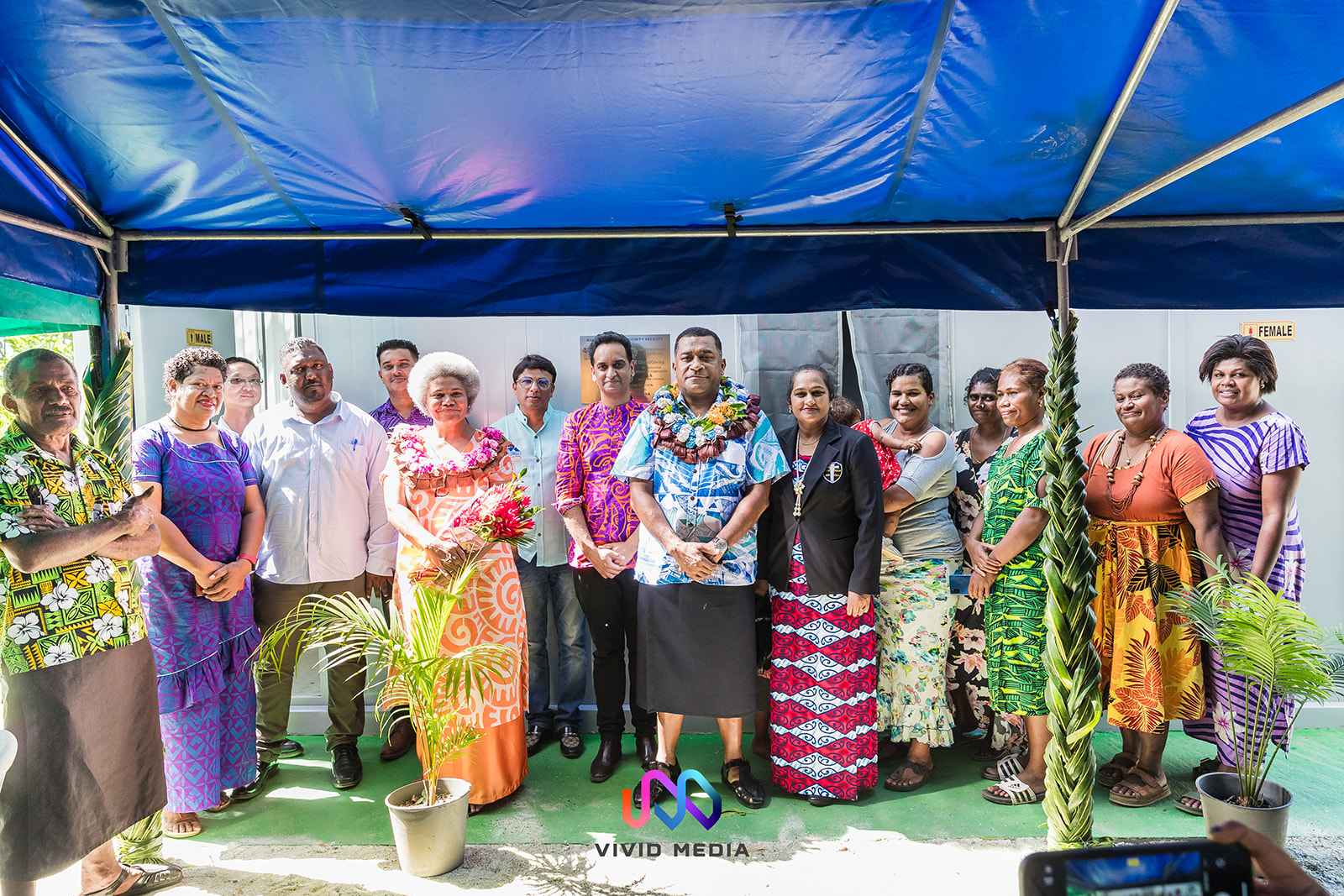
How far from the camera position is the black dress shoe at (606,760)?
168 inches

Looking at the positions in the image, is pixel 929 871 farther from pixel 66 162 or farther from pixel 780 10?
pixel 66 162

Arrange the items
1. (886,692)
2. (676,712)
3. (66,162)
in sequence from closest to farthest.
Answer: (66,162) < (676,712) < (886,692)

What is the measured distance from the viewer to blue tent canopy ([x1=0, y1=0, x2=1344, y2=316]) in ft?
8.21

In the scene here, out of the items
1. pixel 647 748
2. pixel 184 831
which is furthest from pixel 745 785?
pixel 184 831

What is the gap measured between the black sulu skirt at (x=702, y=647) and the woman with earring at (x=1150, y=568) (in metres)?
1.72

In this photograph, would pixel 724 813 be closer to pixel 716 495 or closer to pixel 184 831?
pixel 716 495

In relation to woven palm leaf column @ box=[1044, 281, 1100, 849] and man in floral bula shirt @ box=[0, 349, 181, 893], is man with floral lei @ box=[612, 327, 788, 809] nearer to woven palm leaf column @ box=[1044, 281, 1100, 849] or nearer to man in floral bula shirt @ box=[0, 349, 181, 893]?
woven palm leaf column @ box=[1044, 281, 1100, 849]

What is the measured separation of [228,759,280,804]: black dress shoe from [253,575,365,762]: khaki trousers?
49 millimetres


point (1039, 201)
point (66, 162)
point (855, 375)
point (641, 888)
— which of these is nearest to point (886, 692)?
point (641, 888)

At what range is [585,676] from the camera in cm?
491

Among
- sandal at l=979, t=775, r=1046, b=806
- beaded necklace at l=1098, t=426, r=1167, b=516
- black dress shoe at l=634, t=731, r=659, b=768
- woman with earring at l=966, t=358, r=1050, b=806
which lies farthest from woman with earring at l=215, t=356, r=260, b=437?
beaded necklace at l=1098, t=426, r=1167, b=516

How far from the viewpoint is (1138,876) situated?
1.32m

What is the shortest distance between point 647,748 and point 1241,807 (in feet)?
8.75

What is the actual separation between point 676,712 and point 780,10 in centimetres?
301
